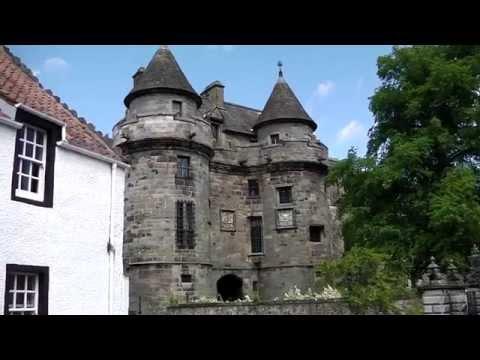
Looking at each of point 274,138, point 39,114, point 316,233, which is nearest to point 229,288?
point 316,233

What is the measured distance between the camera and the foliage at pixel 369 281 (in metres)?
13.2

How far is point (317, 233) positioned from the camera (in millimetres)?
Result: 23859

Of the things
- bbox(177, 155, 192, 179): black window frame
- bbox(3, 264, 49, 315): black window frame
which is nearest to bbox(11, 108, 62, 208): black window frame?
bbox(3, 264, 49, 315): black window frame

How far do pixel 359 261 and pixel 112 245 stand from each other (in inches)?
275

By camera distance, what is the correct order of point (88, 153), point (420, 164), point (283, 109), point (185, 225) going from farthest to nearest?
point (283, 109)
point (185, 225)
point (420, 164)
point (88, 153)

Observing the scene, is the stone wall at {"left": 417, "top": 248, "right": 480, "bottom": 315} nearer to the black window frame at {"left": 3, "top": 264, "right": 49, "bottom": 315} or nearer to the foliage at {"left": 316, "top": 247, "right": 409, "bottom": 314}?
the foliage at {"left": 316, "top": 247, "right": 409, "bottom": 314}

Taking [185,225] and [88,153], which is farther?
[185,225]

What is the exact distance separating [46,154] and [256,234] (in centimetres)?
1576

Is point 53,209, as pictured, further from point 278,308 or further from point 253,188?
point 253,188

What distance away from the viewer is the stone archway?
77.0ft

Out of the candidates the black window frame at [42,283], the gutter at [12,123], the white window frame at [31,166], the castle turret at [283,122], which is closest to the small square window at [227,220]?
the castle turret at [283,122]

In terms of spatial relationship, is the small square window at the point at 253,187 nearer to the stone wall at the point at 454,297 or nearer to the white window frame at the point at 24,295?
the stone wall at the point at 454,297

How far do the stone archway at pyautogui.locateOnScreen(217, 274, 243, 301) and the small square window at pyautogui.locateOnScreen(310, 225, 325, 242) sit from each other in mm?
4018
